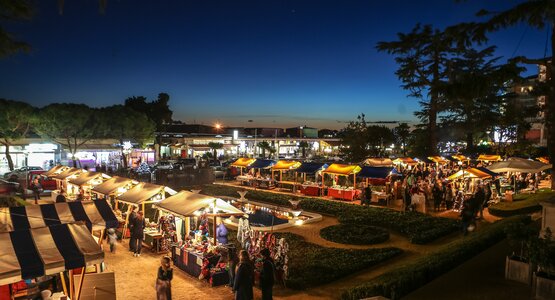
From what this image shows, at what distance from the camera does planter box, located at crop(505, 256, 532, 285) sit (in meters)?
7.87

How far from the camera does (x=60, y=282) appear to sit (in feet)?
27.5

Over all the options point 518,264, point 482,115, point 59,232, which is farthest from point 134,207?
point 482,115

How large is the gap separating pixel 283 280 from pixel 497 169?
50.1 feet

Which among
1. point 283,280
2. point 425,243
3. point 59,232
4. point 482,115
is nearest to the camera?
point 59,232

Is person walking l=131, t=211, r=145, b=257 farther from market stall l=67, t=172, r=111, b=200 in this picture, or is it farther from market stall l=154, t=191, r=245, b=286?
market stall l=67, t=172, r=111, b=200

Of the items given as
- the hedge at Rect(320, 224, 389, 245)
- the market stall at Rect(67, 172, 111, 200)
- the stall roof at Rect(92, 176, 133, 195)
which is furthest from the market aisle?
the market stall at Rect(67, 172, 111, 200)

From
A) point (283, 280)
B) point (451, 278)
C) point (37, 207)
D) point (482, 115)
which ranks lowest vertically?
point (283, 280)

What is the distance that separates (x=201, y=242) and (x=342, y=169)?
13.2 m

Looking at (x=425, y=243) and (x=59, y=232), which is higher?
A: (x=59, y=232)

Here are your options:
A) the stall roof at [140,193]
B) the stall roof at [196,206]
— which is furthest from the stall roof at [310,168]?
the stall roof at [196,206]

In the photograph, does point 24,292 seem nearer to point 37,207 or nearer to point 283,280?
point 37,207

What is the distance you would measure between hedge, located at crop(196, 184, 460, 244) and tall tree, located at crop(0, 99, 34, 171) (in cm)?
2615

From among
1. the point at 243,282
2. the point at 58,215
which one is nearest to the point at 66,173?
the point at 58,215

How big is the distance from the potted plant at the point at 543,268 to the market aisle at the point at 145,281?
5661mm
